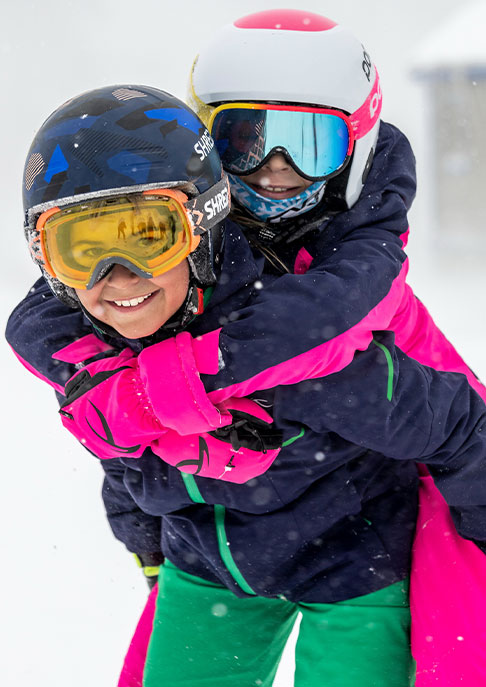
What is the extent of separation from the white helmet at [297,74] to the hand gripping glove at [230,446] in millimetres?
758

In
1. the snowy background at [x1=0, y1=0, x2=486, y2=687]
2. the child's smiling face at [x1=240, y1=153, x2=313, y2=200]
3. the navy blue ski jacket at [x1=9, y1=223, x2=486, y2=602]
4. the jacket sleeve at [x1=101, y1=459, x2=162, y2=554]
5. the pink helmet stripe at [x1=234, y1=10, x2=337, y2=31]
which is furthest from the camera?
the snowy background at [x1=0, y1=0, x2=486, y2=687]

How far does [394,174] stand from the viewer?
2.39m

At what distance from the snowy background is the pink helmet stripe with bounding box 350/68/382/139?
2.21 m

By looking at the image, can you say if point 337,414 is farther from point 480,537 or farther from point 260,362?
point 480,537

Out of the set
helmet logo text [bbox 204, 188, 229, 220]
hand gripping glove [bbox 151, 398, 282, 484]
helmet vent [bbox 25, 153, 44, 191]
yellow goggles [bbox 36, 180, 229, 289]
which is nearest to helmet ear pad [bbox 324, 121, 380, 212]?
helmet logo text [bbox 204, 188, 229, 220]

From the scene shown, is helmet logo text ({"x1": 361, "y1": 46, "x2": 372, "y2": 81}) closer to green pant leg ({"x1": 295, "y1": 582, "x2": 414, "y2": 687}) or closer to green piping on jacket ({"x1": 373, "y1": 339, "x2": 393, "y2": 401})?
green piping on jacket ({"x1": 373, "y1": 339, "x2": 393, "y2": 401})

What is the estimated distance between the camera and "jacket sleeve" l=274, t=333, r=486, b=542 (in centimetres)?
199

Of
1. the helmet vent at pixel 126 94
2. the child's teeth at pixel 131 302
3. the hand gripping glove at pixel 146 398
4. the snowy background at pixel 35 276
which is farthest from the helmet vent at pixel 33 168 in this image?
the snowy background at pixel 35 276

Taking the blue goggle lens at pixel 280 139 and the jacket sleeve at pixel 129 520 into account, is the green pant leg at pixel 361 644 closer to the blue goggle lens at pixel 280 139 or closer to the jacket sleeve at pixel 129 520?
the jacket sleeve at pixel 129 520

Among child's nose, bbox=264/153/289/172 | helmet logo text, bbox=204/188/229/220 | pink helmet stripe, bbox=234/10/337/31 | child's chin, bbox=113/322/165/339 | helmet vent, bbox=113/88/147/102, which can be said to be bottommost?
child's chin, bbox=113/322/165/339

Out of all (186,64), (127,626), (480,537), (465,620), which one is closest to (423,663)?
(465,620)

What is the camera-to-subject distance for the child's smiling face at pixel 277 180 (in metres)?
2.31

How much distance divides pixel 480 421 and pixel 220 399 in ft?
2.53

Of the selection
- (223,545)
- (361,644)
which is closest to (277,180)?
(223,545)
